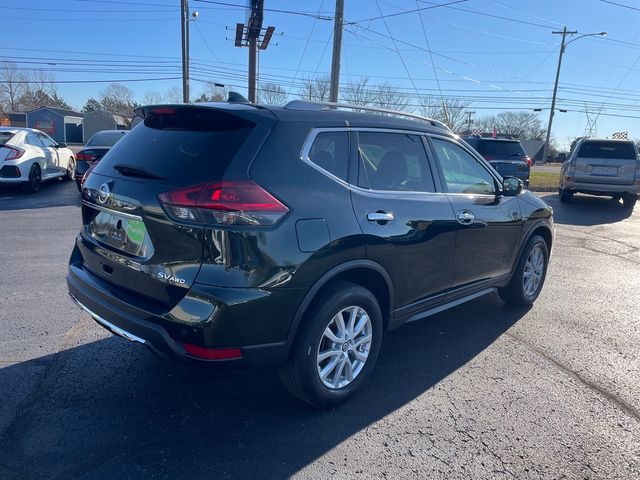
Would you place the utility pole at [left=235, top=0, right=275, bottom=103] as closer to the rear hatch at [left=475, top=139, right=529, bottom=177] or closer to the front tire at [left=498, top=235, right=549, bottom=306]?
the rear hatch at [left=475, top=139, right=529, bottom=177]

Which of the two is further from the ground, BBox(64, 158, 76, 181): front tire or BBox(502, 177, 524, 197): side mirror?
BBox(502, 177, 524, 197): side mirror

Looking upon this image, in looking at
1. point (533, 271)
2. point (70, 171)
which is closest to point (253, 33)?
point (70, 171)

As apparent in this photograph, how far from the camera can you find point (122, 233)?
286 cm

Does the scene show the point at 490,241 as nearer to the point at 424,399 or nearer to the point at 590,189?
the point at 424,399

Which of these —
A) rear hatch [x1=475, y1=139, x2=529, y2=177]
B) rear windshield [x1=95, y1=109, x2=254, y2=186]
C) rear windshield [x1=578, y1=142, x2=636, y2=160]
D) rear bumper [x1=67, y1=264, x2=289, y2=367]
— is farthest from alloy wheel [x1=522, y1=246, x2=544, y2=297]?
rear windshield [x1=578, y1=142, x2=636, y2=160]

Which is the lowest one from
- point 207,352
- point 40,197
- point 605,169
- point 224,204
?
point 40,197

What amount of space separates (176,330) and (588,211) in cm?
1310

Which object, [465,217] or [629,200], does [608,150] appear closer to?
[629,200]

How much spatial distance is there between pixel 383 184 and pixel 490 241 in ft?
4.92

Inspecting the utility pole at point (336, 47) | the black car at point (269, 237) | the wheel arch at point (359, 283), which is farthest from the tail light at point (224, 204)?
the utility pole at point (336, 47)

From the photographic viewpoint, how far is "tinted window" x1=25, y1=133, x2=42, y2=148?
39.8ft

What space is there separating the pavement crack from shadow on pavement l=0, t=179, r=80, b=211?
959cm

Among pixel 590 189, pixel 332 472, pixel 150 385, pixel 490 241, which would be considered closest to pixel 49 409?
pixel 150 385

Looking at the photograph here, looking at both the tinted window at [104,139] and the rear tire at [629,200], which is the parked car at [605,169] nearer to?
the rear tire at [629,200]
